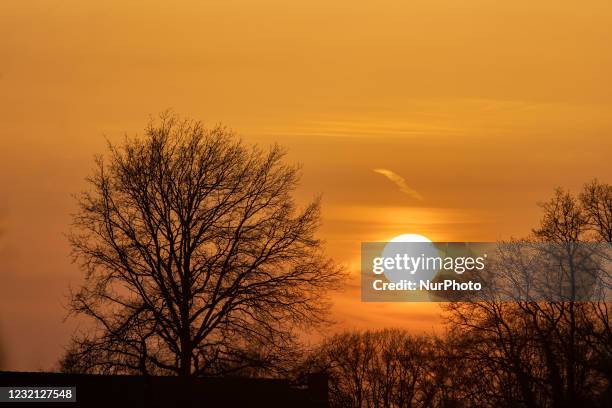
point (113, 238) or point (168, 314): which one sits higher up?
point (113, 238)

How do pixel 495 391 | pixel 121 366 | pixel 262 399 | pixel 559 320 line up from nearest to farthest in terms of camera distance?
pixel 121 366, pixel 262 399, pixel 559 320, pixel 495 391

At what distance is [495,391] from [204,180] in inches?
868

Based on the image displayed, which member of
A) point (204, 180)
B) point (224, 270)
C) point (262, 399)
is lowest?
point (262, 399)

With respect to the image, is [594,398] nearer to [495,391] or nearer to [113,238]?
[495,391]

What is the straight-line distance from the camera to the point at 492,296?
53062mm

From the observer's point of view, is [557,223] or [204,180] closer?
[204,180]

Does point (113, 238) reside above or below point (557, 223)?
below

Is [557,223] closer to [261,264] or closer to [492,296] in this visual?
[492,296]

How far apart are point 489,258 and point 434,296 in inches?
127

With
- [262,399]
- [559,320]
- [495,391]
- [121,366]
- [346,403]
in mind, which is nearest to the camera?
[121,366]

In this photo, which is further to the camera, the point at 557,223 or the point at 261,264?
the point at 557,223

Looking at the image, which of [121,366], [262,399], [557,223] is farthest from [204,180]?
[557,223]

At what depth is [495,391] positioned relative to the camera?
180ft

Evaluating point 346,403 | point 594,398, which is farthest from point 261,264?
point 346,403
